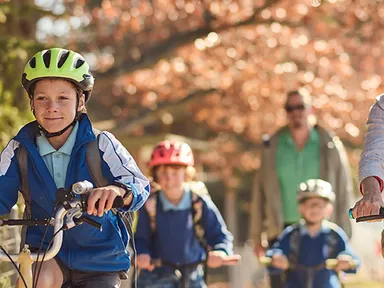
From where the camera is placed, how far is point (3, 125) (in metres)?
10.9

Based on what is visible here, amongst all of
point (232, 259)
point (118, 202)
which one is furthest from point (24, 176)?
point (232, 259)

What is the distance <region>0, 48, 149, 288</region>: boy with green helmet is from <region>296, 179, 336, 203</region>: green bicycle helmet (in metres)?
4.24

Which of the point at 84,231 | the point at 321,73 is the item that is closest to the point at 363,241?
the point at 321,73

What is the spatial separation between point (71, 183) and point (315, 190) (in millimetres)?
4548

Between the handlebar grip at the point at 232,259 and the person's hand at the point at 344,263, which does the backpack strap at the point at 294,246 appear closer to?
the person's hand at the point at 344,263

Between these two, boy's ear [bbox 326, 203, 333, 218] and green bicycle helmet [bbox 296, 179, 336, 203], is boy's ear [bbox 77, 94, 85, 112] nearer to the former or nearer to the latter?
green bicycle helmet [bbox 296, 179, 336, 203]

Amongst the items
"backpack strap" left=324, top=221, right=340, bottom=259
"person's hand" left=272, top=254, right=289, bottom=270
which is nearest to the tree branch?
"backpack strap" left=324, top=221, right=340, bottom=259

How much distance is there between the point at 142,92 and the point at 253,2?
13.3 feet

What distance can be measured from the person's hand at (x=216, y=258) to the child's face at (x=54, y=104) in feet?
10.2

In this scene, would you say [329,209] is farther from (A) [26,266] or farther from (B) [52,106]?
(A) [26,266]

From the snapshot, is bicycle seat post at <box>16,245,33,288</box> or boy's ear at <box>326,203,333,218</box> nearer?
bicycle seat post at <box>16,245,33,288</box>

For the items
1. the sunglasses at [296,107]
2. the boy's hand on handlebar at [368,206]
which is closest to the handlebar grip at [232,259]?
the sunglasses at [296,107]

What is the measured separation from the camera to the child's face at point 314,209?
10.4 m

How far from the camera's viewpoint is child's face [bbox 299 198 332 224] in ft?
34.0
